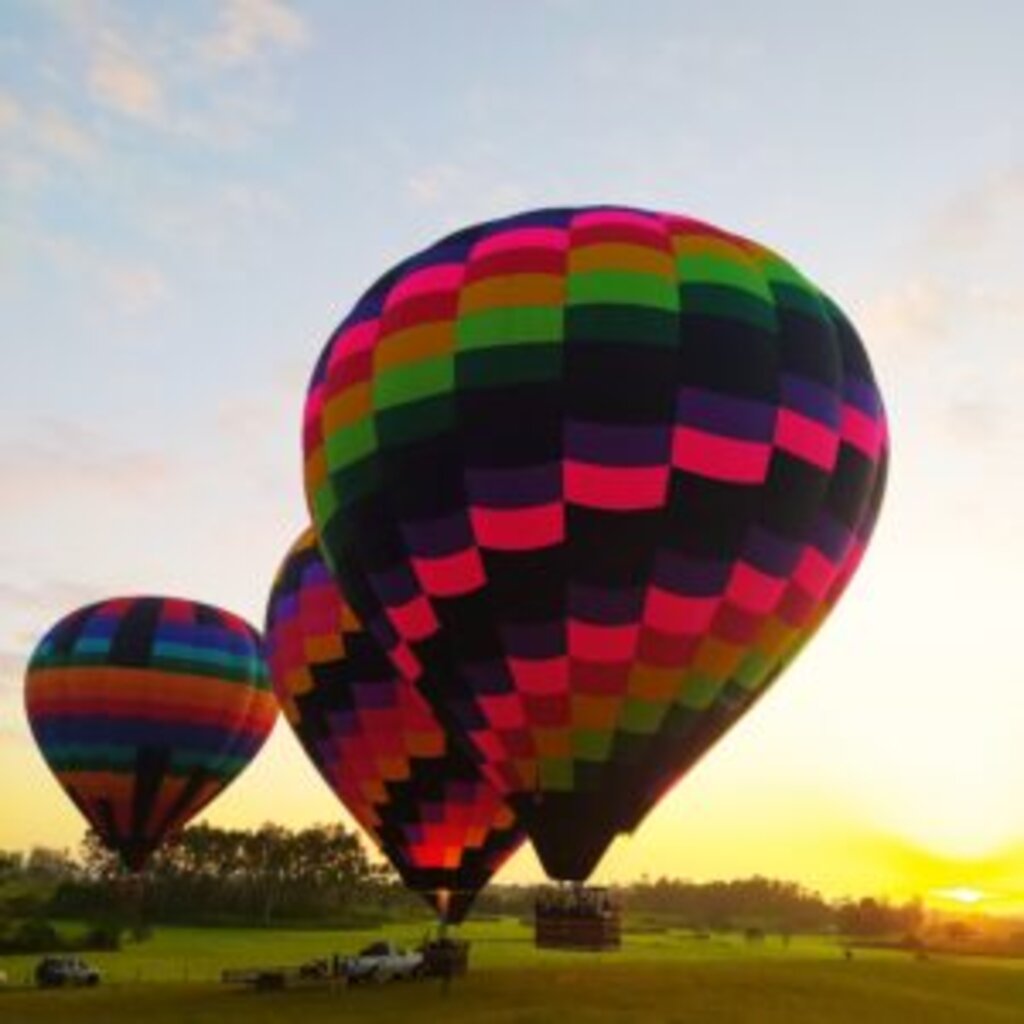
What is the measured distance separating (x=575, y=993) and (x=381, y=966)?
5.85 metres

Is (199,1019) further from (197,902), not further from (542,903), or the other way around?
(197,902)

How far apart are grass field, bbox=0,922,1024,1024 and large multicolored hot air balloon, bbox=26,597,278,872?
17.0 feet

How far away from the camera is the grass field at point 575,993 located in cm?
2912

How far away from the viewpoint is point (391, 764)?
31.3 meters

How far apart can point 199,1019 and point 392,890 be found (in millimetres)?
88578

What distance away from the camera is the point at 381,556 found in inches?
928

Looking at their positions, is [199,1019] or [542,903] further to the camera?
[199,1019]

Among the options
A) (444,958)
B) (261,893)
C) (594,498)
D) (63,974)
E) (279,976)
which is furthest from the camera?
(261,893)

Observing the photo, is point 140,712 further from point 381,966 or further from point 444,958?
point 444,958

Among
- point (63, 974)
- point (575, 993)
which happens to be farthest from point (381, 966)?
point (63, 974)

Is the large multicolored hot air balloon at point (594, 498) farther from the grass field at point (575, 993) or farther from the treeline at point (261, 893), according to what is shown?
the treeline at point (261, 893)

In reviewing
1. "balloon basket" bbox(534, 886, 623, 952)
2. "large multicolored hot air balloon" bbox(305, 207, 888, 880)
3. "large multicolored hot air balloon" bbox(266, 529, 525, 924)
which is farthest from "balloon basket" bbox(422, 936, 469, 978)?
"large multicolored hot air balloon" bbox(305, 207, 888, 880)

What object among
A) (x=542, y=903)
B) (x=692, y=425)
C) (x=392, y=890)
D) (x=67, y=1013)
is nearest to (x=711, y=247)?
(x=692, y=425)

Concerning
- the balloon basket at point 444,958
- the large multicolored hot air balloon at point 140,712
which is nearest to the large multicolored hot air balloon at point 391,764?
the balloon basket at point 444,958
